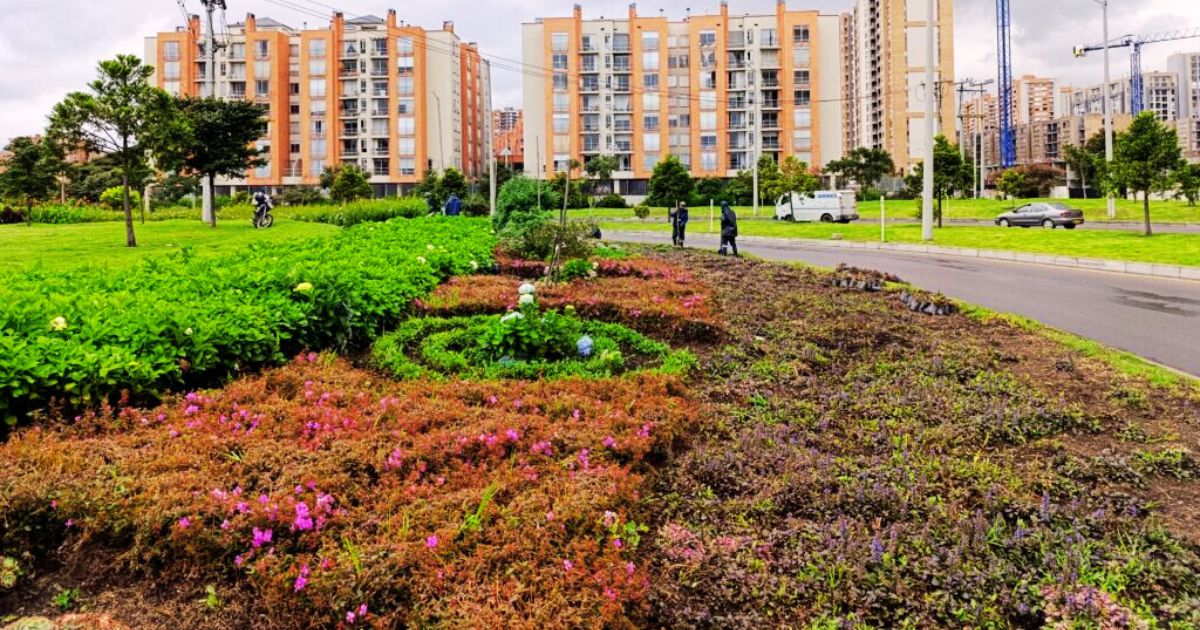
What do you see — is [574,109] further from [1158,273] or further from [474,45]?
[1158,273]

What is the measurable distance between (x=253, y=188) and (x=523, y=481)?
300 ft

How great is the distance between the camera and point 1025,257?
2094cm

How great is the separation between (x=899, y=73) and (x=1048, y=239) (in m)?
80.7

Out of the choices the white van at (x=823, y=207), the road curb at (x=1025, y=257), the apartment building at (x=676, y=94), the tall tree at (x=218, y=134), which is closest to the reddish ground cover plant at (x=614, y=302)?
the road curb at (x=1025, y=257)

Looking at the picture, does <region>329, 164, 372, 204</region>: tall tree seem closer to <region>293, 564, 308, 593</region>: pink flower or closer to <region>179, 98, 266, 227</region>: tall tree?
<region>179, 98, 266, 227</region>: tall tree

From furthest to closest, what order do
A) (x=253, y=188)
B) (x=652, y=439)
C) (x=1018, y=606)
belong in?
(x=253, y=188) → (x=652, y=439) → (x=1018, y=606)

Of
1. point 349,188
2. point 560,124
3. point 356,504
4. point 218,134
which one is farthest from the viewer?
point 560,124

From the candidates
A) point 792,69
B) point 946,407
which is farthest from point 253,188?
point 946,407

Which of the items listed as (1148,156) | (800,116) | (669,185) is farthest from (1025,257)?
(800,116)

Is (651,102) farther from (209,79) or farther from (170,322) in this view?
(170,322)

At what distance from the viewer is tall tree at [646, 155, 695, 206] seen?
67562 mm

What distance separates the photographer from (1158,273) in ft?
55.8

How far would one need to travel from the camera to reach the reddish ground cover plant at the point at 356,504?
3.13 metres

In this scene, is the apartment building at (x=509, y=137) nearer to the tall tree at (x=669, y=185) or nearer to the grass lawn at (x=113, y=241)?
the tall tree at (x=669, y=185)
